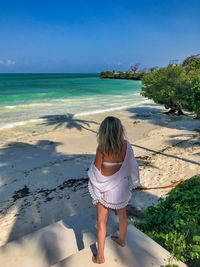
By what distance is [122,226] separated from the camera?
105 inches

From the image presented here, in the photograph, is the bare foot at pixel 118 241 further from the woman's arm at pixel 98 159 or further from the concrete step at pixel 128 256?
the woman's arm at pixel 98 159

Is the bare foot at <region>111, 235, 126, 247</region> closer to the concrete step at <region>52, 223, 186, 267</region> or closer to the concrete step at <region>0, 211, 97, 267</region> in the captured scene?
the concrete step at <region>52, 223, 186, 267</region>

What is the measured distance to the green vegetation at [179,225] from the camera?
Answer: 2.82m

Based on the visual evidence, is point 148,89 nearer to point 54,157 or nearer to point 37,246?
point 54,157

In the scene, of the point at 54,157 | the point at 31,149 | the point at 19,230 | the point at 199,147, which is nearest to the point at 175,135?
the point at 199,147

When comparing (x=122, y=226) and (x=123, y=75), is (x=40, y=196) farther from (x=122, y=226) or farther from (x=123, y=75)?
(x=123, y=75)

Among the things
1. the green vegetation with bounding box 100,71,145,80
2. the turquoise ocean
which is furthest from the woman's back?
the green vegetation with bounding box 100,71,145,80

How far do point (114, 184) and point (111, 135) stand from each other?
2.03ft

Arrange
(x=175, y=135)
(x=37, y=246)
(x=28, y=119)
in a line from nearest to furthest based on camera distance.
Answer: (x=37, y=246), (x=175, y=135), (x=28, y=119)

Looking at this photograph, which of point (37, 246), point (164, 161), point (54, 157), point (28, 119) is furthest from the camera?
point (28, 119)

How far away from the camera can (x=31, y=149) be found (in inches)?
418

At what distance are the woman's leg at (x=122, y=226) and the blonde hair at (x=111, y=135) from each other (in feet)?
2.73

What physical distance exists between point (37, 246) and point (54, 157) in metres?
6.19

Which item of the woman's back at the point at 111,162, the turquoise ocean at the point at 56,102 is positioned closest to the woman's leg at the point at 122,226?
the woman's back at the point at 111,162
